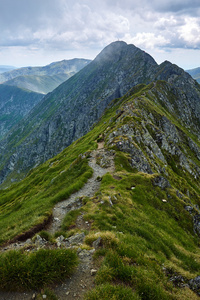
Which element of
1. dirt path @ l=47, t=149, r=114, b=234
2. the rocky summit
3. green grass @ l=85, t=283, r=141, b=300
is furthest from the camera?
dirt path @ l=47, t=149, r=114, b=234

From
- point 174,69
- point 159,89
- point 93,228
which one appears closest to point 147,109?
point 159,89

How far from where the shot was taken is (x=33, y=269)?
8.32m

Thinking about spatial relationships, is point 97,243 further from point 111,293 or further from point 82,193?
point 82,193

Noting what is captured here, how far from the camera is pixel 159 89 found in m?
141

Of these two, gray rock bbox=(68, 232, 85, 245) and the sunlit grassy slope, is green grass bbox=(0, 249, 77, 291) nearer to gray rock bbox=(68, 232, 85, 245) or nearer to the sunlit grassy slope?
the sunlit grassy slope

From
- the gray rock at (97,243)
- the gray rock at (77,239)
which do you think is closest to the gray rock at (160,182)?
the gray rock at (77,239)

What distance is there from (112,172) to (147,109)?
2567 inches

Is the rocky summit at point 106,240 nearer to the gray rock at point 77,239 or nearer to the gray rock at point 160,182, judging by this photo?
the gray rock at point 77,239

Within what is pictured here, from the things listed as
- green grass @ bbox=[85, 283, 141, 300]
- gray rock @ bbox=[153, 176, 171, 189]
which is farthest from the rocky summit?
gray rock @ bbox=[153, 176, 171, 189]

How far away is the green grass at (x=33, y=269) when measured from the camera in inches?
317

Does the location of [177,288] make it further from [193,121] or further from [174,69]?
[174,69]

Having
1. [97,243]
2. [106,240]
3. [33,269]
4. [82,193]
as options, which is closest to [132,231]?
[106,240]

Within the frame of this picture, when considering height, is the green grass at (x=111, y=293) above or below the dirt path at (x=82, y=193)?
above

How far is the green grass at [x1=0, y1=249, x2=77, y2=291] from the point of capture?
8.06 meters
